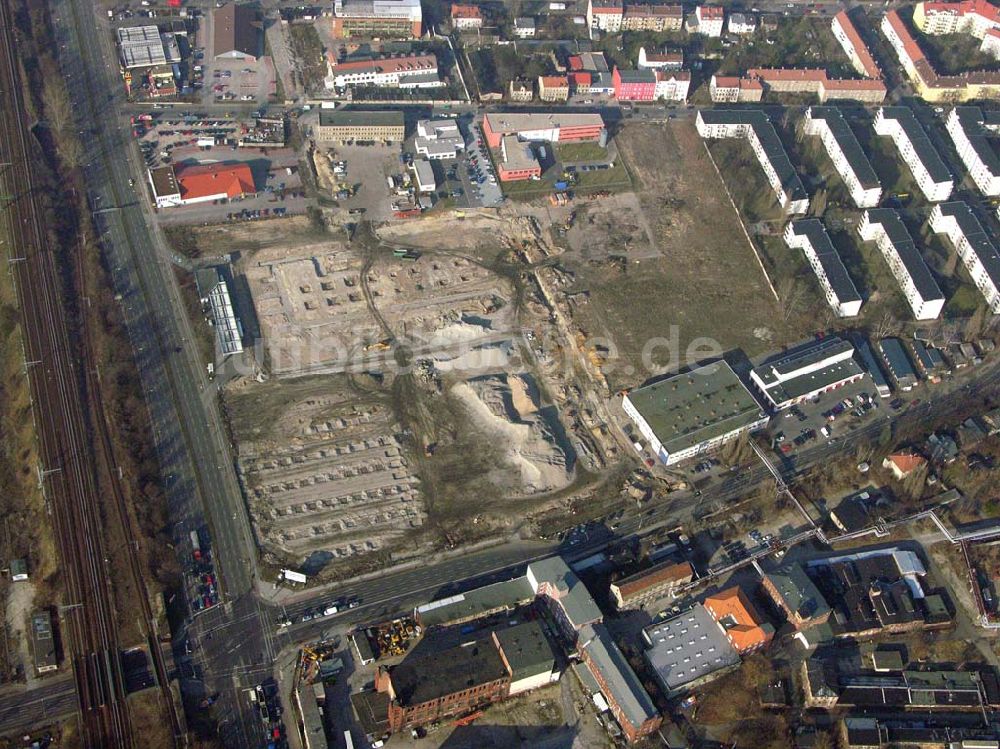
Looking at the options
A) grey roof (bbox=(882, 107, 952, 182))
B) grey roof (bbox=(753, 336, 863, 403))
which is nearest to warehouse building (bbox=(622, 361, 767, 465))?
grey roof (bbox=(753, 336, 863, 403))

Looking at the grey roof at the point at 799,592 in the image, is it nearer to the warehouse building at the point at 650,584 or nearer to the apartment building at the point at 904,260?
the warehouse building at the point at 650,584

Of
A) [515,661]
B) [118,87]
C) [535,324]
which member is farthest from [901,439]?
[118,87]

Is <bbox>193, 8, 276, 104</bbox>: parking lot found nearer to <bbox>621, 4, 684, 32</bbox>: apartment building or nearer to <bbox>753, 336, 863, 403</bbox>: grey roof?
<bbox>621, 4, 684, 32</bbox>: apartment building

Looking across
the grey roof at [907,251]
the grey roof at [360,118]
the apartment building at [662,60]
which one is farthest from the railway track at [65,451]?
the grey roof at [907,251]

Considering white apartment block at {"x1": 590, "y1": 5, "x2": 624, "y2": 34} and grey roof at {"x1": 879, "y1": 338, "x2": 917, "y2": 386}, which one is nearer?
grey roof at {"x1": 879, "y1": 338, "x2": 917, "y2": 386}

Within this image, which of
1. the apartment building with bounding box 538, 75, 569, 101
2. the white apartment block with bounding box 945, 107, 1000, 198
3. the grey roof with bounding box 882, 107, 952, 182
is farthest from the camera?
the apartment building with bounding box 538, 75, 569, 101

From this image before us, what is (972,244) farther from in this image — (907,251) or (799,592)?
(799,592)

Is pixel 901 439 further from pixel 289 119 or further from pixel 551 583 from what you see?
pixel 289 119
